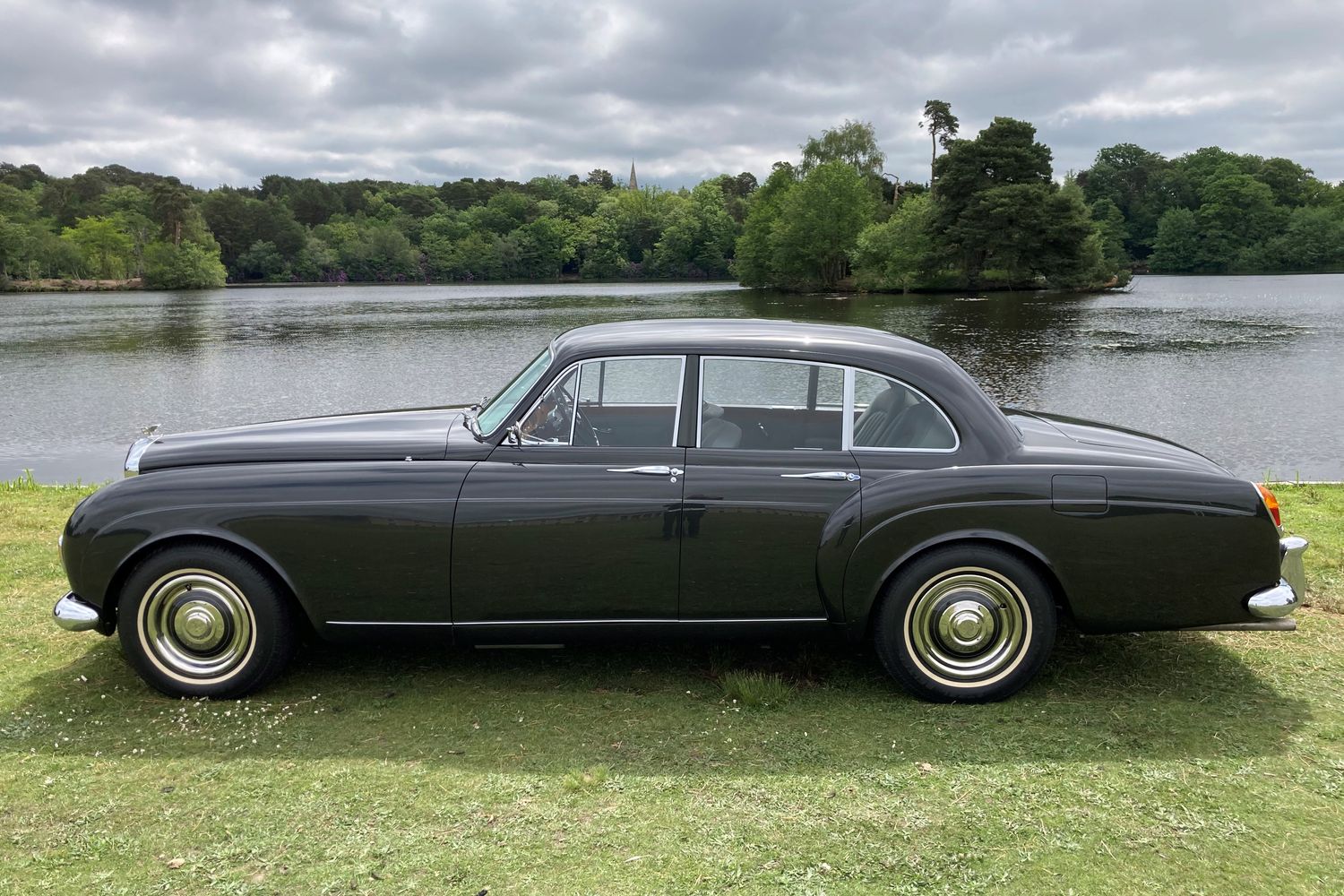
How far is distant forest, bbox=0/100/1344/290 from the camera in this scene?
247ft

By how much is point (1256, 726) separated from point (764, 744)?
2194 millimetres

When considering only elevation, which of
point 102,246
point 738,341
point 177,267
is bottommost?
point 738,341

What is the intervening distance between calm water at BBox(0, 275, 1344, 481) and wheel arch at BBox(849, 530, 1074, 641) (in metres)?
9.78

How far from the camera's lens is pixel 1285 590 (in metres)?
4.38

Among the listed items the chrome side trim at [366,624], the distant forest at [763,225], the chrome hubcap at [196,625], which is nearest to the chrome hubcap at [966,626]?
the chrome side trim at [366,624]

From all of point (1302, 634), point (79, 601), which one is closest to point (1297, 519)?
point (1302, 634)

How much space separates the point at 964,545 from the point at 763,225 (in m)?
95.5

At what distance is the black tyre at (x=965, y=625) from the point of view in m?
4.35

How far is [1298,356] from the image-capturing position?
27234mm

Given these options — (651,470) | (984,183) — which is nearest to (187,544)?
(651,470)

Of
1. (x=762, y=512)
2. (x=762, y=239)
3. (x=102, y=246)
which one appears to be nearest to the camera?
(x=762, y=512)

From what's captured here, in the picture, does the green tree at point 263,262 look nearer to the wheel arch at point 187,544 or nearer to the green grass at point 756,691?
the wheel arch at point 187,544

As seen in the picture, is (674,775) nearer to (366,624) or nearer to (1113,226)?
(366,624)

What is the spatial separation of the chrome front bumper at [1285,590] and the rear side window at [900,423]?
1.56m
